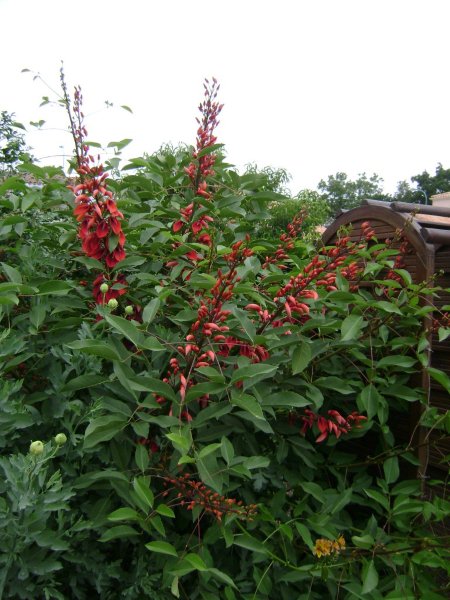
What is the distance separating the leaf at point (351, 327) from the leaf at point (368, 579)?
55cm

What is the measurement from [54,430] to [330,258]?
0.81 metres

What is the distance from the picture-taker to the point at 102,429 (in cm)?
113

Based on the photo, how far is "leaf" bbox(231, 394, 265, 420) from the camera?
3.59 feet

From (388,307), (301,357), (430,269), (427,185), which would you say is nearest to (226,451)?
(301,357)

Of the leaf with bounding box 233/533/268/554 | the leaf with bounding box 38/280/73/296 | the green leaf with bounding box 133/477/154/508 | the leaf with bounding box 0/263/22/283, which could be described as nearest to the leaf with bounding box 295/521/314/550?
the leaf with bounding box 233/533/268/554

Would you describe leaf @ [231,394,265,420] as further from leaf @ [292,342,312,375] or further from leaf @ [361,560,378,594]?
leaf @ [361,560,378,594]

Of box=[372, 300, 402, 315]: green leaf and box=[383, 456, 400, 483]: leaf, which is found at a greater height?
box=[372, 300, 402, 315]: green leaf

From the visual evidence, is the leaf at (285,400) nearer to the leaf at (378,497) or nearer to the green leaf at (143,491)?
the green leaf at (143,491)

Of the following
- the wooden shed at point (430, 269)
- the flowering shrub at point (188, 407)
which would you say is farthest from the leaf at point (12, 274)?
the wooden shed at point (430, 269)

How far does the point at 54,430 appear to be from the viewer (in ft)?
4.19

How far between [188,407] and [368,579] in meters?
0.59

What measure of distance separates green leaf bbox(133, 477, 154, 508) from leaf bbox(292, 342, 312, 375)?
0.43 m

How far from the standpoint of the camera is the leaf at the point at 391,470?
1.57 m

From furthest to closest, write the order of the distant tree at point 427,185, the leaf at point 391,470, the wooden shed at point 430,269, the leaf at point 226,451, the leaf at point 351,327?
the distant tree at point 427,185
the wooden shed at point 430,269
the leaf at point 391,470
the leaf at point 351,327
the leaf at point 226,451
